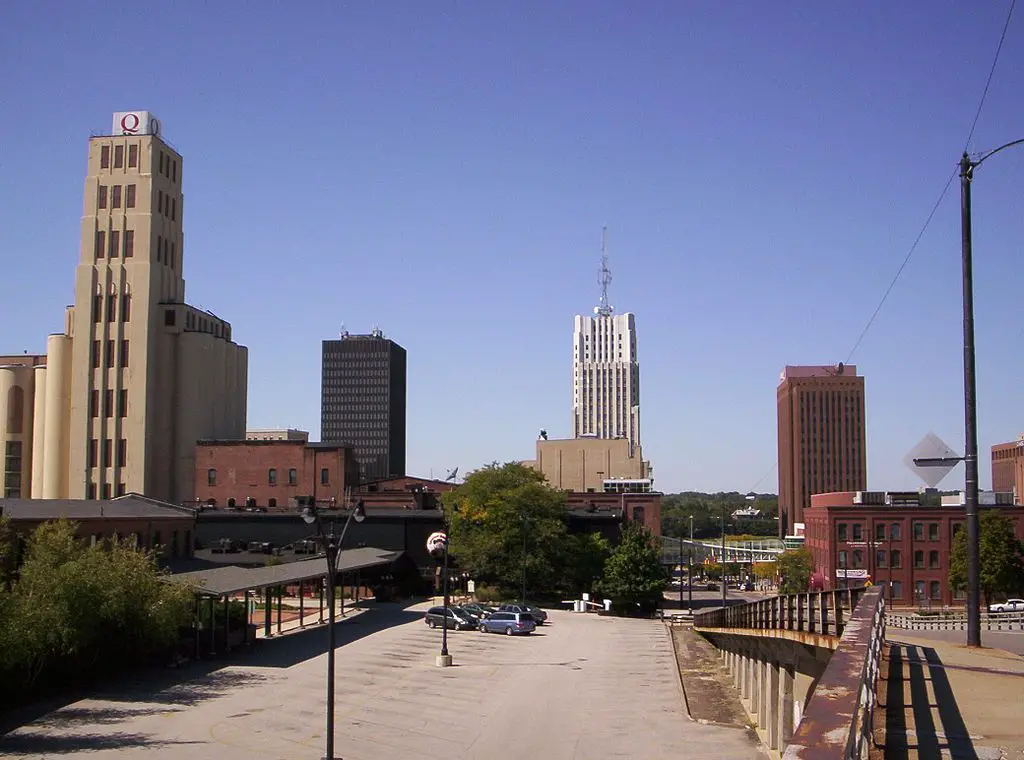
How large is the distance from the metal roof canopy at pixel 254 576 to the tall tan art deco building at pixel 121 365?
45.5 metres

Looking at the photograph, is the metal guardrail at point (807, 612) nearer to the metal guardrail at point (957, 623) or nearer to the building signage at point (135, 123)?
the metal guardrail at point (957, 623)

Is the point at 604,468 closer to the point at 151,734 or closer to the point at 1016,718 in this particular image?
the point at 151,734

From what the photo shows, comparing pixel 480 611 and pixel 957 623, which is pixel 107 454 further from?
pixel 957 623

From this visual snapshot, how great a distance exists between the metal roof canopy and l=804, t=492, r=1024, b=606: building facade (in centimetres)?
4873

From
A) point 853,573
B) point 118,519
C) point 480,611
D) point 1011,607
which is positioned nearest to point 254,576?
point 118,519

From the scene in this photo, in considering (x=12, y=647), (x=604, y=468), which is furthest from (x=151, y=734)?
(x=604, y=468)

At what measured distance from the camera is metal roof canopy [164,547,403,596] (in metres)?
44.2

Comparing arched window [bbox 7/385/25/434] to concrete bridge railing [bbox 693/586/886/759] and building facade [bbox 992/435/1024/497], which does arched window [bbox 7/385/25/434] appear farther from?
building facade [bbox 992/435/1024/497]

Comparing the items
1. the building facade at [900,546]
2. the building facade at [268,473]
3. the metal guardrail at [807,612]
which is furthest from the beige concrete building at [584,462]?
the metal guardrail at [807,612]

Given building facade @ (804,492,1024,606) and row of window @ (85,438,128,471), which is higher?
row of window @ (85,438,128,471)

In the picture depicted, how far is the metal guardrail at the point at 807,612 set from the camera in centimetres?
1709

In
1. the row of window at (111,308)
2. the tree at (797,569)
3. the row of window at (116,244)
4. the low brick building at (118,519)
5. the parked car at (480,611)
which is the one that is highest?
the row of window at (116,244)

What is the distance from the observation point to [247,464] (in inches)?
4360

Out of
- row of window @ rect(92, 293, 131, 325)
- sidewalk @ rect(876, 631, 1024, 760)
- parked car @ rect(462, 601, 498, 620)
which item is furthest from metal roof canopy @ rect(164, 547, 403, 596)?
row of window @ rect(92, 293, 131, 325)
